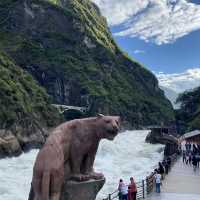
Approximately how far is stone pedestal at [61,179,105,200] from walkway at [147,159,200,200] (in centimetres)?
1180

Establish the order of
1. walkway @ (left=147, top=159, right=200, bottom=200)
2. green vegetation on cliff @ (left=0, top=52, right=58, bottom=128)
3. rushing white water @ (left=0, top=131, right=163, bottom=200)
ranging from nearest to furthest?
1. walkway @ (left=147, top=159, right=200, bottom=200)
2. rushing white water @ (left=0, top=131, right=163, bottom=200)
3. green vegetation on cliff @ (left=0, top=52, right=58, bottom=128)

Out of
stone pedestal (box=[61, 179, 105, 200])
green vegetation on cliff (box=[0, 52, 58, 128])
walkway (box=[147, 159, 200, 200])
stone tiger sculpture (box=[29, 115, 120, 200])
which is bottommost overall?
walkway (box=[147, 159, 200, 200])

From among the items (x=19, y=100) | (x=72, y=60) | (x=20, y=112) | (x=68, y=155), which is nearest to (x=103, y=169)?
(x=20, y=112)

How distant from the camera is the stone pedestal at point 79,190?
37.0 feet

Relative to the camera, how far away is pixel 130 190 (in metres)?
20.9

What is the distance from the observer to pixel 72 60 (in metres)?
137

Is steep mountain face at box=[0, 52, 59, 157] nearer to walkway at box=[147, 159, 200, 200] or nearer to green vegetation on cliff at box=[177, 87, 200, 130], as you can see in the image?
walkway at box=[147, 159, 200, 200]

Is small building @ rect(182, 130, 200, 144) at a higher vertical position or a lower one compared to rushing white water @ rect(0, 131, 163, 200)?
higher

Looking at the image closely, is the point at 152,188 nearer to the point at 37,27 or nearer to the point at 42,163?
the point at 42,163

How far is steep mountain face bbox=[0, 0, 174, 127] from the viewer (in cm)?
12888

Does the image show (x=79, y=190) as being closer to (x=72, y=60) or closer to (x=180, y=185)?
(x=180, y=185)

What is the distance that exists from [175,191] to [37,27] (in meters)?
121

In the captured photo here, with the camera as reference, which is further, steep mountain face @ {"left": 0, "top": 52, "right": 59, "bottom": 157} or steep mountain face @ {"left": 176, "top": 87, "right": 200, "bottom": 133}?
steep mountain face @ {"left": 176, "top": 87, "right": 200, "bottom": 133}

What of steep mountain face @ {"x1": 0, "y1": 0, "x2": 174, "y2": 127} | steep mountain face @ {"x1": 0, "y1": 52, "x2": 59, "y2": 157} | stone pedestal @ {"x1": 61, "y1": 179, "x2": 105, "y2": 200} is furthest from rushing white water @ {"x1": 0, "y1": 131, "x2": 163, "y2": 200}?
steep mountain face @ {"x1": 0, "y1": 0, "x2": 174, "y2": 127}
